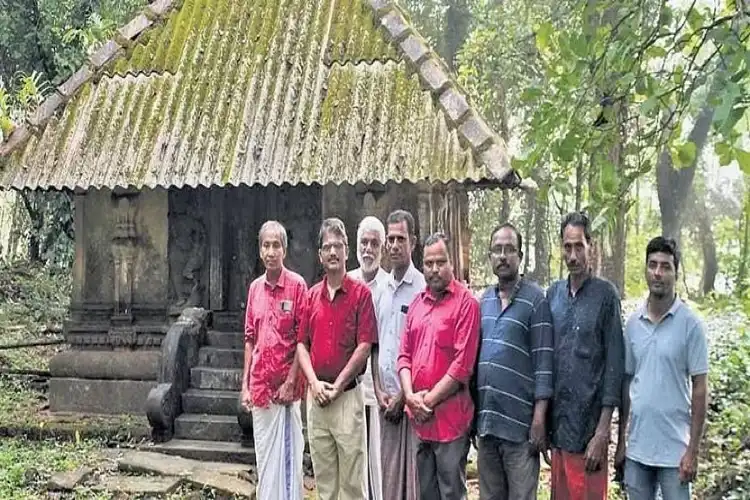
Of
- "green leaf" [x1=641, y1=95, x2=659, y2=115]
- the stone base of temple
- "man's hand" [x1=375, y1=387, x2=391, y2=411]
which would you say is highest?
"green leaf" [x1=641, y1=95, x2=659, y2=115]

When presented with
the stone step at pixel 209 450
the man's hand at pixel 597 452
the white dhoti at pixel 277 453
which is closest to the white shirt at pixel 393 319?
the white dhoti at pixel 277 453

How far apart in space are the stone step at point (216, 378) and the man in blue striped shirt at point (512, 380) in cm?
405

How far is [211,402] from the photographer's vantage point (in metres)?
7.42

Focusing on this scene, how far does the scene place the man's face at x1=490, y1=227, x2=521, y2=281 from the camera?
3.98 meters

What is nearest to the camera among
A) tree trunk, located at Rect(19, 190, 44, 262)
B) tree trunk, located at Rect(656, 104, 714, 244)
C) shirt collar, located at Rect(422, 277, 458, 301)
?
shirt collar, located at Rect(422, 277, 458, 301)

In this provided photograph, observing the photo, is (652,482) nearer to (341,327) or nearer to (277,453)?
(341,327)

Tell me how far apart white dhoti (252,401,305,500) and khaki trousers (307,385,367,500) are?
253 mm

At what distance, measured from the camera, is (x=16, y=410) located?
27.4 ft

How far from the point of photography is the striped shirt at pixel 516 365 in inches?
151

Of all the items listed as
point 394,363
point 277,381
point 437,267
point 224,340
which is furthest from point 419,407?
point 224,340

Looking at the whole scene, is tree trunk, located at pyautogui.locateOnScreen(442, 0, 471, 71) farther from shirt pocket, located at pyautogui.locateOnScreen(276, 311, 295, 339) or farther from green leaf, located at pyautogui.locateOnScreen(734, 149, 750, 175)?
green leaf, located at pyautogui.locateOnScreen(734, 149, 750, 175)

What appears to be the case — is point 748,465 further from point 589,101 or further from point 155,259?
point 155,259

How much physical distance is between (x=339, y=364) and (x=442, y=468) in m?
0.89

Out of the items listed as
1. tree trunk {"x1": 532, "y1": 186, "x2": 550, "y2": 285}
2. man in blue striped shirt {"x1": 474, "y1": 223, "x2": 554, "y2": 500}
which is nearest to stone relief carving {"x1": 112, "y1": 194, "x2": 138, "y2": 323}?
man in blue striped shirt {"x1": 474, "y1": 223, "x2": 554, "y2": 500}
